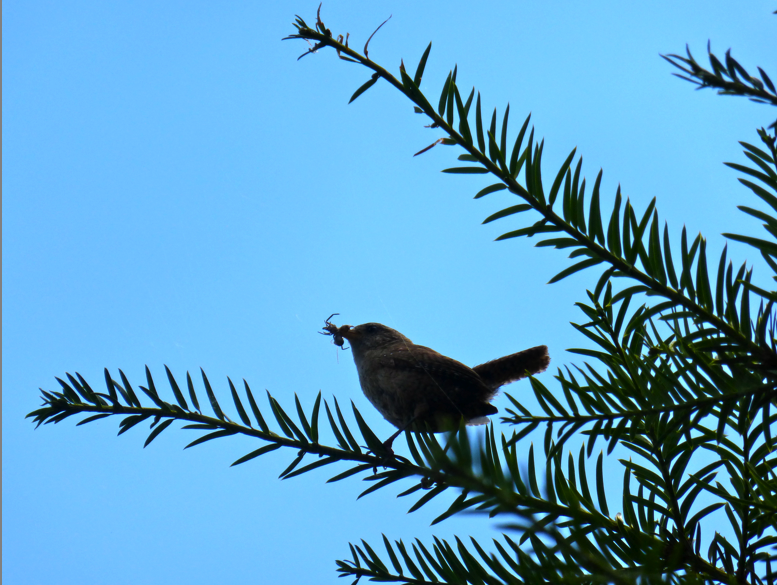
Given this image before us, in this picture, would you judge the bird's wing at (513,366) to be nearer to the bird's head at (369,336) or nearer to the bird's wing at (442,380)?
the bird's wing at (442,380)

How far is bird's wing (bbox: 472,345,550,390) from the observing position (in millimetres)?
2977

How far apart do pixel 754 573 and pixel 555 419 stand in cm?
48

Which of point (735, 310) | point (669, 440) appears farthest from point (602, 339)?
point (735, 310)

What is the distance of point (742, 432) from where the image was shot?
123 centimetres

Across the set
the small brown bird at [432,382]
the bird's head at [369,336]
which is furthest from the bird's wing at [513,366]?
the bird's head at [369,336]

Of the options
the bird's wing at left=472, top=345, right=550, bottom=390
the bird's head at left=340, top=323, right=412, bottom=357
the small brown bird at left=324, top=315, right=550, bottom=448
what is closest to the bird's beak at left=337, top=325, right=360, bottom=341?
the bird's head at left=340, top=323, right=412, bottom=357

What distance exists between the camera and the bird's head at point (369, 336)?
357cm

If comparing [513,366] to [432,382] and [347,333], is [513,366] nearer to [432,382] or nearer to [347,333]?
[432,382]

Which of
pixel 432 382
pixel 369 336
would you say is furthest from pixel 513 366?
pixel 369 336

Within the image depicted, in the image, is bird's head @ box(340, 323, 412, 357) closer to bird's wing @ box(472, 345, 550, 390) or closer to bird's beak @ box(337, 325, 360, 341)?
bird's beak @ box(337, 325, 360, 341)

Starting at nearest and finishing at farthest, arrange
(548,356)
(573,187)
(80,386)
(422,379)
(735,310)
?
(735,310) → (573,187) → (80,386) → (422,379) → (548,356)

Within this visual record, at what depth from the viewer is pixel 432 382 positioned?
2779mm

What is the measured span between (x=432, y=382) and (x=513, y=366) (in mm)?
520

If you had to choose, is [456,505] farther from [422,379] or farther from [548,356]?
[548,356]
